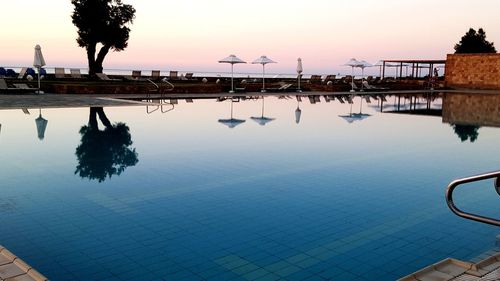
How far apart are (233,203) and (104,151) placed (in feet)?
12.7

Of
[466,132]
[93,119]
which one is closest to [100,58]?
[93,119]

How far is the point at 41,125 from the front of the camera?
10.6 metres

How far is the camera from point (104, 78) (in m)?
25.8

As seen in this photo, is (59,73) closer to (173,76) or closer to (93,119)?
(173,76)

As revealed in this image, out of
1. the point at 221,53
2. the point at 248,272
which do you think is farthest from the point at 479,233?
the point at 221,53

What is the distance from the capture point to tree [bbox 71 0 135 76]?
27.3m

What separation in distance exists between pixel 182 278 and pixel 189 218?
1386 millimetres

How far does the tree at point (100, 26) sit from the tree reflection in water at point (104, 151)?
18.0m

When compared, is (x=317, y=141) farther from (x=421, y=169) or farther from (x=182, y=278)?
(x=182, y=278)

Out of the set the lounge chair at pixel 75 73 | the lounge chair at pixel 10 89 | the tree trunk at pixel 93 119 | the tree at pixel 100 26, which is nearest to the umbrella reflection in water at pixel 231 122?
the tree trunk at pixel 93 119

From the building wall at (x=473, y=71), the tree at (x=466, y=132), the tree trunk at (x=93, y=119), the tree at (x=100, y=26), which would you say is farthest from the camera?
the building wall at (x=473, y=71)

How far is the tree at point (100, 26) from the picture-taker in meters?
27.3

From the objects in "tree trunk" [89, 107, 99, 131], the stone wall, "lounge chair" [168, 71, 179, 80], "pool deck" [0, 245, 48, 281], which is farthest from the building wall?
"pool deck" [0, 245, 48, 281]

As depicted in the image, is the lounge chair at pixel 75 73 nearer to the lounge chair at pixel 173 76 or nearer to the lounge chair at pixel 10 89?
the lounge chair at pixel 173 76
